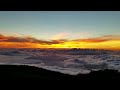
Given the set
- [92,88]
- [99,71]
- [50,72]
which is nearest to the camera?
→ [92,88]

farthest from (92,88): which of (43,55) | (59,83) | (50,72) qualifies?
(43,55)

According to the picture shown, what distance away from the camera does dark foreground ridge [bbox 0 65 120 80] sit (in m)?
2.54

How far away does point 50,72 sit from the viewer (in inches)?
111

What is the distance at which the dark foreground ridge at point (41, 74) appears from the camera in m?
2.54

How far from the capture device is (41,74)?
2.77 meters

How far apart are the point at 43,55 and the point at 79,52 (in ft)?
1.63
